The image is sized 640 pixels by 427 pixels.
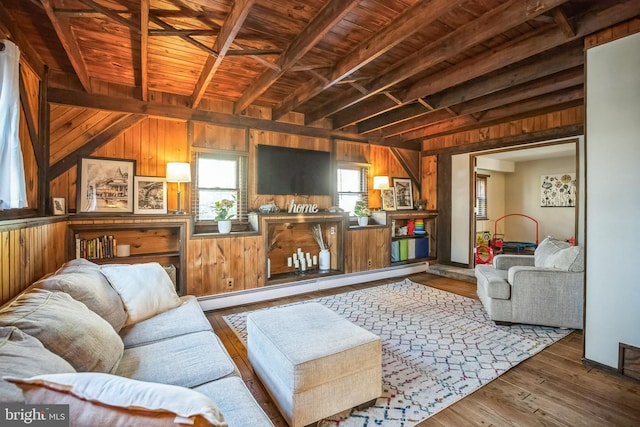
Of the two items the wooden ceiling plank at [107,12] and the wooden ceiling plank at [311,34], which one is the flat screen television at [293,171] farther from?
the wooden ceiling plank at [107,12]

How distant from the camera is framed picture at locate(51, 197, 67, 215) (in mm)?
3166

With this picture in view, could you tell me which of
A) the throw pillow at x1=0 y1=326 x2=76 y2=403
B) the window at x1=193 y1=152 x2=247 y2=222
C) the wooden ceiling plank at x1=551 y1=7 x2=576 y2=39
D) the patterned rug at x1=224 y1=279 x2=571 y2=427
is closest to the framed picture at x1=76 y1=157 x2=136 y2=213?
the window at x1=193 y1=152 x2=247 y2=222

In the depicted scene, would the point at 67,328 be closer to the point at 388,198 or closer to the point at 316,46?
the point at 316,46

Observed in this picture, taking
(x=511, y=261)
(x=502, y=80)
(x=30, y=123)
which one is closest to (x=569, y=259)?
(x=511, y=261)

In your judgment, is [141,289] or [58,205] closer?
[141,289]

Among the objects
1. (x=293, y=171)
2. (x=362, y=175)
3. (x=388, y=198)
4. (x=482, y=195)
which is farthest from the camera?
→ (x=482, y=195)

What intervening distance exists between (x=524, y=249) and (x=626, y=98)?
6416 mm

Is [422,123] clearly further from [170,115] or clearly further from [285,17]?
[170,115]

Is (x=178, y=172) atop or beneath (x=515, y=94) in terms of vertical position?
beneath

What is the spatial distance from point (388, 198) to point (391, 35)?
12.6 ft

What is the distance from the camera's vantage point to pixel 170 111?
3.92 metres

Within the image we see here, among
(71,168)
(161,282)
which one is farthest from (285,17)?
(71,168)

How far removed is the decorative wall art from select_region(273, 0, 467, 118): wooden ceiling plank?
701 centimetres

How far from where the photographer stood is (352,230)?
16.8 ft
